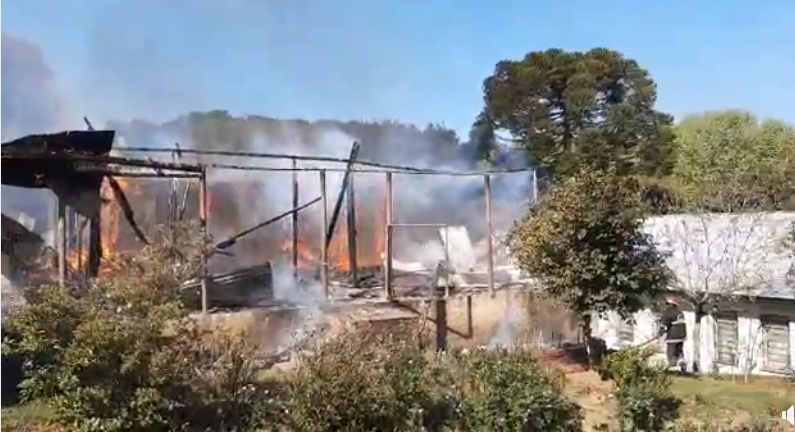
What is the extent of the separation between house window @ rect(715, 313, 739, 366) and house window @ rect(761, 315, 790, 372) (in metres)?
0.62

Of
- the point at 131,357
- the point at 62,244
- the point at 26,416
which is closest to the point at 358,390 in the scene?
the point at 131,357

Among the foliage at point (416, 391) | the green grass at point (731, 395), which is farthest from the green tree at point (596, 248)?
the foliage at point (416, 391)

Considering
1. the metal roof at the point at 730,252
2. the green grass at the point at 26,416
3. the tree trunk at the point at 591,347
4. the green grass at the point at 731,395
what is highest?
the metal roof at the point at 730,252

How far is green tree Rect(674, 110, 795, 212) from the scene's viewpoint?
25.8 metres

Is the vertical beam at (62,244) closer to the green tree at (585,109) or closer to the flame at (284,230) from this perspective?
the flame at (284,230)

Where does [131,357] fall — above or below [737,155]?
below

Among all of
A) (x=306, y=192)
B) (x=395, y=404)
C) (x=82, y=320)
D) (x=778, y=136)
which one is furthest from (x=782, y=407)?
(x=778, y=136)

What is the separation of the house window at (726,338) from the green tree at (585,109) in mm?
11885

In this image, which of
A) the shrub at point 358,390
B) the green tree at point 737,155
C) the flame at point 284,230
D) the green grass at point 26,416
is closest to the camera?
the shrub at point 358,390

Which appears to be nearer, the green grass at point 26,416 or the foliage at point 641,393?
the green grass at point 26,416

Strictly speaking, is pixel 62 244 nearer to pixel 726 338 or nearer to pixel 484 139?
pixel 726 338

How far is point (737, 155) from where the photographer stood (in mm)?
31797

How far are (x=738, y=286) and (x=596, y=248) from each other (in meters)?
5.31

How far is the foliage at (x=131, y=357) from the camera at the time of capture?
31.0 ft
